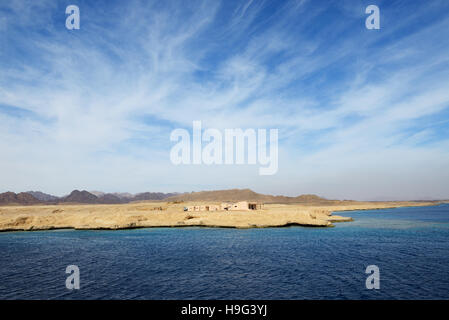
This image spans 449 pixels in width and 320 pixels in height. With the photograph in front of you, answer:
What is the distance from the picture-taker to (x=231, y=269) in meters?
27.8

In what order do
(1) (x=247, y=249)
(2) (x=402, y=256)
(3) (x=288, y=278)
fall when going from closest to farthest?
(3) (x=288, y=278) < (2) (x=402, y=256) < (1) (x=247, y=249)

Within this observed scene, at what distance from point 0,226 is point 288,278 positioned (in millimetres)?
74014

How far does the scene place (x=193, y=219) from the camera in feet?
234

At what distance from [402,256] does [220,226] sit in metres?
41.3

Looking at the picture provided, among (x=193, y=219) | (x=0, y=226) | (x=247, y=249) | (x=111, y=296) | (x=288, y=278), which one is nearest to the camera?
(x=111, y=296)

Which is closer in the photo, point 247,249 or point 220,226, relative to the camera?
point 247,249

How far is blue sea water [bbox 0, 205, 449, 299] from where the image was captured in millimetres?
21188

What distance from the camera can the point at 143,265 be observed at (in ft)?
98.2

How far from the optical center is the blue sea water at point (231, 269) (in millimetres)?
21188

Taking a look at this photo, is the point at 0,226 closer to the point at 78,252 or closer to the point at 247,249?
the point at 78,252
